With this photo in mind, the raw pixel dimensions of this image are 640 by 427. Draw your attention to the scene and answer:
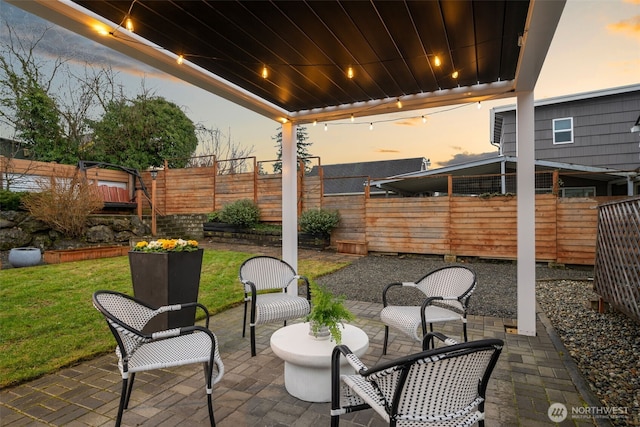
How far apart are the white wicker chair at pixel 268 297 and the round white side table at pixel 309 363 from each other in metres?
0.66

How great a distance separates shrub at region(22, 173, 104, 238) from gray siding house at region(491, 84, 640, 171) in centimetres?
1278

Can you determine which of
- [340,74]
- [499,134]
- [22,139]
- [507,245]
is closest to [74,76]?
[22,139]

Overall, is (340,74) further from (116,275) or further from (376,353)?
(116,275)

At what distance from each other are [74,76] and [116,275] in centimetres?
1121

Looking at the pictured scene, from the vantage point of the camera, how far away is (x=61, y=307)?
4.20m

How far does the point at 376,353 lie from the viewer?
2982 mm

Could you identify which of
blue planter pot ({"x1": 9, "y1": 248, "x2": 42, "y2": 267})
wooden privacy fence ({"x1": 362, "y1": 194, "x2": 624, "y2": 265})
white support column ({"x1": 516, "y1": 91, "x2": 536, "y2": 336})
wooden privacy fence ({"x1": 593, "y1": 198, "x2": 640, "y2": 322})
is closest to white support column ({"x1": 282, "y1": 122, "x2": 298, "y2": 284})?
white support column ({"x1": 516, "y1": 91, "x2": 536, "y2": 336})

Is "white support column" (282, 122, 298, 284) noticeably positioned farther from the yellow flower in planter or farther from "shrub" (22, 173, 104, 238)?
"shrub" (22, 173, 104, 238)

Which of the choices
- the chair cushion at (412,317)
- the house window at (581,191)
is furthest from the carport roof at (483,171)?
the chair cushion at (412,317)

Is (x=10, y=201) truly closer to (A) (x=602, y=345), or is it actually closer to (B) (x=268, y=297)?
(B) (x=268, y=297)

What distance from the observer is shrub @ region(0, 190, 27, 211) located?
7.94 meters

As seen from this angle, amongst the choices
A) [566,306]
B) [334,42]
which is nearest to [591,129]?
[566,306]

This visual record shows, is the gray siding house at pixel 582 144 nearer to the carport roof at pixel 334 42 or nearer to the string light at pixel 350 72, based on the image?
the carport roof at pixel 334 42

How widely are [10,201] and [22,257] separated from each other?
2.25 m
